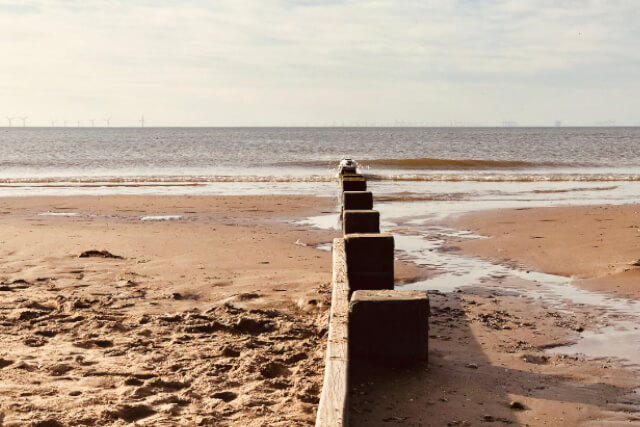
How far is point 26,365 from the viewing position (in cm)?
449

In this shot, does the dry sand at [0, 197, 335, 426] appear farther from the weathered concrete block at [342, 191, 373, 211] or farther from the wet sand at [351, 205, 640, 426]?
the weathered concrete block at [342, 191, 373, 211]

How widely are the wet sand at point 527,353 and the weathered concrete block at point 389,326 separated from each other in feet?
0.38

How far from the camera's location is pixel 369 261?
6.05 m

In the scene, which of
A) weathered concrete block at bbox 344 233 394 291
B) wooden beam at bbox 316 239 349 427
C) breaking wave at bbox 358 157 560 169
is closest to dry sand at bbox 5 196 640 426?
wooden beam at bbox 316 239 349 427

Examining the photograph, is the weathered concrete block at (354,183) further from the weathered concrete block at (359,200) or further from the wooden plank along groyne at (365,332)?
the wooden plank along groyne at (365,332)

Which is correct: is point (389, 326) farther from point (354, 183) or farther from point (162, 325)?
point (354, 183)

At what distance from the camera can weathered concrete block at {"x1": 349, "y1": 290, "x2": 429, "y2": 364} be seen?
4.39 m

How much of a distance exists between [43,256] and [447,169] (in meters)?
27.3

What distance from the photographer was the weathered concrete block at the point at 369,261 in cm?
602

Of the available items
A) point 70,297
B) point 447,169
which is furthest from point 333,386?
point 447,169

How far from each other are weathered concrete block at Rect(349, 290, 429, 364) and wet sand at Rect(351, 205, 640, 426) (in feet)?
0.38

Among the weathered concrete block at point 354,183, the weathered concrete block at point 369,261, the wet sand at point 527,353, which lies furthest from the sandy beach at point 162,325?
the weathered concrete block at point 354,183

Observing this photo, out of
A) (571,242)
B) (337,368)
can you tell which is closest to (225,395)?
(337,368)

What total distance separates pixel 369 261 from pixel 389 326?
163 centimetres
